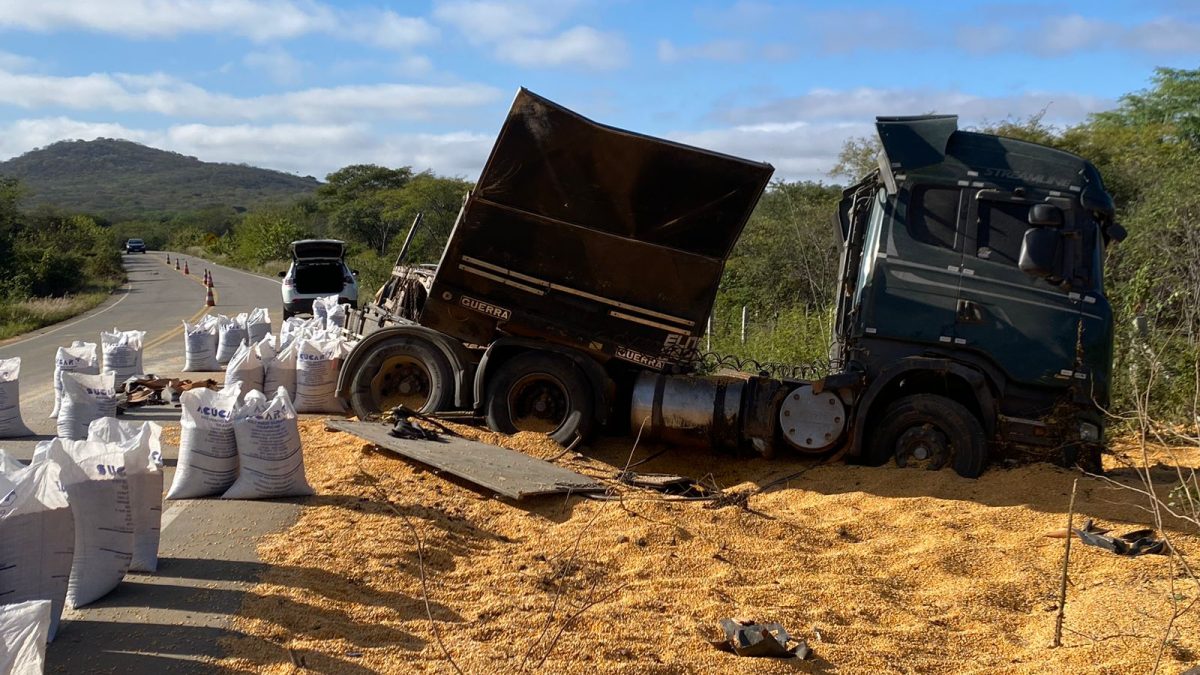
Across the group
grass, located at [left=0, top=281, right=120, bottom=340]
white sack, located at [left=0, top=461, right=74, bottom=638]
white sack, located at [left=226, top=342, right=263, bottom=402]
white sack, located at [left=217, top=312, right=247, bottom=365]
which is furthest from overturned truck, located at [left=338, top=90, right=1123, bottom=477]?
grass, located at [left=0, top=281, right=120, bottom=340]

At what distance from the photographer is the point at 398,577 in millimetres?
5312

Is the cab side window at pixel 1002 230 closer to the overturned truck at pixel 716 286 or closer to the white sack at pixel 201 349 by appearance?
the overturned truck at pixel 716 286

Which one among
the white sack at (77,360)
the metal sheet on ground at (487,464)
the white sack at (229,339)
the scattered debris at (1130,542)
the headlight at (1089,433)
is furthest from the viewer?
the white sack at (229,339)

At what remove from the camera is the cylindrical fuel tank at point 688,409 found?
8.46 m

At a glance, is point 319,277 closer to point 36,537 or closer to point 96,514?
point 96,514

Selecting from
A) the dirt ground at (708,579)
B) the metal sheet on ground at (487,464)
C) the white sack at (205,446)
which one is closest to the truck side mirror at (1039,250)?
the dirt ground at (708,579)

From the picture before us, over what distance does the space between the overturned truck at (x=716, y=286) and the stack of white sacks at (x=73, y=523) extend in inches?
155

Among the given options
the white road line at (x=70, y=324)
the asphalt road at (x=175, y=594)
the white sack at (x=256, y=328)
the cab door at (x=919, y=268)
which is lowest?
the white road line at (x=70, y=324)

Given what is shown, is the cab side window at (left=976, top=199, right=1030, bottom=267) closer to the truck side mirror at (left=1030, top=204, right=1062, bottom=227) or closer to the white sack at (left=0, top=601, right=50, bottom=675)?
the truck side mirror at (left=1030, top=204, right=1062, bottom=227)

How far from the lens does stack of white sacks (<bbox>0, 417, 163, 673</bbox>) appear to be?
403cm

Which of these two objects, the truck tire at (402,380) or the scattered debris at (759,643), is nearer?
the scattered debris at (759,643)

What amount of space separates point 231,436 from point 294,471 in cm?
46

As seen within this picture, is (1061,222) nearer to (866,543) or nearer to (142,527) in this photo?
(866,543)

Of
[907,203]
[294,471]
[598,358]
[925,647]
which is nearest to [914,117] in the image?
[907,203]
